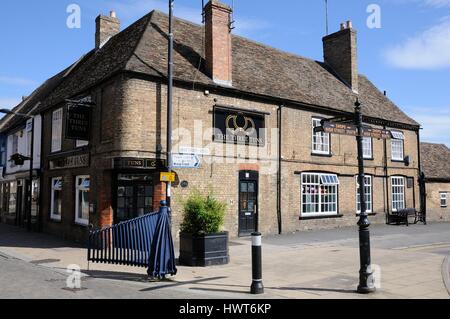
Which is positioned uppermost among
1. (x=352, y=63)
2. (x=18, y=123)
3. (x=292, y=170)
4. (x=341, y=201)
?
(x=352, y=63)

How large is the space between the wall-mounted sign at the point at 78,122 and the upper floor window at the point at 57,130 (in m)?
3.46

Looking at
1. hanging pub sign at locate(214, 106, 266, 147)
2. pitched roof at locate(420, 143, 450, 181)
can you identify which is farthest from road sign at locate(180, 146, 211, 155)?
pitched roof at locate(420, 143, 450, 181)

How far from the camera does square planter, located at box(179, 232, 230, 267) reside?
10.7 meters

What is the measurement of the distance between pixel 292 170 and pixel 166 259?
10885 mm

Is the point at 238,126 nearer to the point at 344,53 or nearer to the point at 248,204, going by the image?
the point at 248,204

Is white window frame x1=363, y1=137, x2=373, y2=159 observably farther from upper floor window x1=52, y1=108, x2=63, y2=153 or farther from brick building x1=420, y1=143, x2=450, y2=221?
upper floor window x1=52, y1=108, x2=63, y2=153

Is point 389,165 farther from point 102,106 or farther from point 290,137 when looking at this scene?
point 102,106

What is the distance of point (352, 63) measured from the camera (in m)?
24.7

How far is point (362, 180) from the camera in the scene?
8406mm

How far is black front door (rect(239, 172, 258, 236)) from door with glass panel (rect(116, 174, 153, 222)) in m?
3.99

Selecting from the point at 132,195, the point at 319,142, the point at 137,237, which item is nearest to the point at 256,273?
the point at 137,237

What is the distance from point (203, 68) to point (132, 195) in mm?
5897

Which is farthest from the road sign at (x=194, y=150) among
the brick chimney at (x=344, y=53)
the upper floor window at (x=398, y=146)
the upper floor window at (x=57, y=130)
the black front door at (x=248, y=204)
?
the upper floor window at (x=398, y=146)
